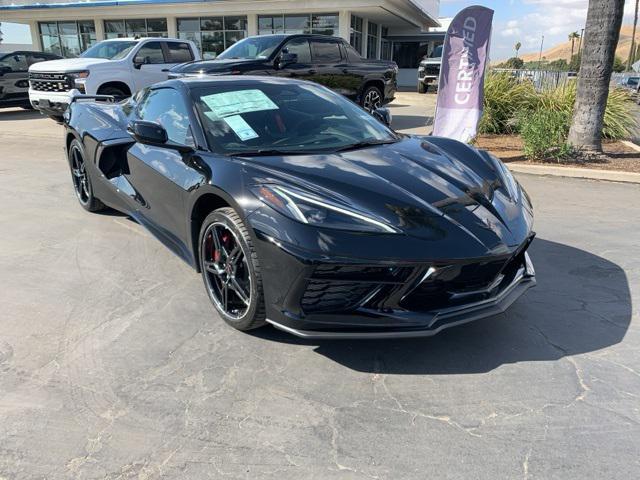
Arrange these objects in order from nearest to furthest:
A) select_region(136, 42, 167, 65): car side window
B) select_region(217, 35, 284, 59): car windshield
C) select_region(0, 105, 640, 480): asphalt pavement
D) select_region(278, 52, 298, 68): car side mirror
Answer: select_region(0, 105, 640, 480): asphalt pavement, select_region(278, 52, 298, 68): car side mirror, select_region(217, 35, 284, 59): car windshield, select_region(136, 42, 167, 65): car side window

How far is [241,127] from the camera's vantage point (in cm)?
352

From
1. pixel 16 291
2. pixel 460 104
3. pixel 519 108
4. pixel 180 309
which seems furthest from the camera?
→ pixel 519 108

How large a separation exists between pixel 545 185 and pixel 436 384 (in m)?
5.21

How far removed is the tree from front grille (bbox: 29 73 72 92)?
9661mm

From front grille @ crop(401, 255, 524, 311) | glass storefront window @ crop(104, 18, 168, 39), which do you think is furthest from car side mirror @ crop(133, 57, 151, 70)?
glass storefront window @ crop(104, 18, 168, 39)

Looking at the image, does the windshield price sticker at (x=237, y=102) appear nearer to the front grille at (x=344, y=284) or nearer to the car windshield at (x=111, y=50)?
the front grille at (x=344, y=284)

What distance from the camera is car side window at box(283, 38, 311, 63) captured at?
10.4 metres

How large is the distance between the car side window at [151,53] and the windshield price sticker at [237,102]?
9.29m

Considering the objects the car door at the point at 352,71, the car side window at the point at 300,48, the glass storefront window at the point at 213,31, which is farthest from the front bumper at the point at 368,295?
the glass storefront window at the point at 213,31

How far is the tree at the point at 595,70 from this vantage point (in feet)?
24.3

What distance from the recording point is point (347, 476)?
6.81 ft

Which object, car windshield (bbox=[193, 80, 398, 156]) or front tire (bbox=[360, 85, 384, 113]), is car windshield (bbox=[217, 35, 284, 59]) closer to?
front tire (bbox=[360, 85, 384, 113])

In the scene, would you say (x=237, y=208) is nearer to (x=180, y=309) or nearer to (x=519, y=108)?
(x=180, y=309)

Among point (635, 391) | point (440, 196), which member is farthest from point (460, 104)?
point (635, 391)
